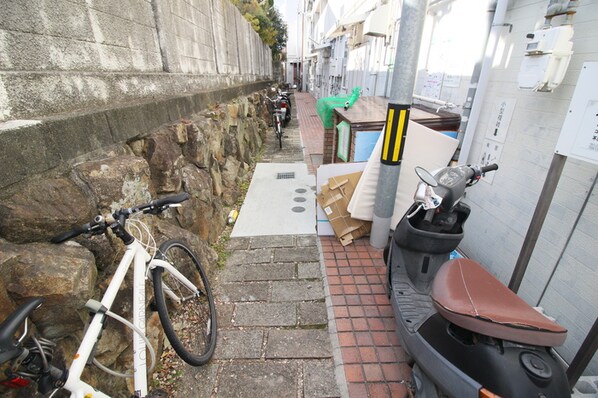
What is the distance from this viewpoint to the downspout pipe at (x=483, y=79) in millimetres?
2743

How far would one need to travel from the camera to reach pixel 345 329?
99.7 inches

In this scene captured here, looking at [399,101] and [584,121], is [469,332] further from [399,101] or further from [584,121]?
[399,101]

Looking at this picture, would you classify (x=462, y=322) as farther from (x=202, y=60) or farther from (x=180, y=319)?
(x=202, y=60)

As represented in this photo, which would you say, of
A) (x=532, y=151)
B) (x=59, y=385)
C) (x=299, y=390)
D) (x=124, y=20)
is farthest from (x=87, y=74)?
(x=532, y=151)

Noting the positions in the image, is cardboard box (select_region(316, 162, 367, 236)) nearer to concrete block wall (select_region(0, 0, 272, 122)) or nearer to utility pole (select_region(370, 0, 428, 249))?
utility pole (select_region(370, 0, 428, 249))

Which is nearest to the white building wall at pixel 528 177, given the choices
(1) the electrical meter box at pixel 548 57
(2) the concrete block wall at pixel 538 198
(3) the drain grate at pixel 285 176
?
(2) the concrete block wall at pixel 538 198

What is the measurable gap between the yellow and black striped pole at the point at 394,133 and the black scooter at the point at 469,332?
2.29 ft

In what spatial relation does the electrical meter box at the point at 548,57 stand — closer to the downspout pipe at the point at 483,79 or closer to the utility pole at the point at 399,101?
the downspout pipe at the point at 483,79

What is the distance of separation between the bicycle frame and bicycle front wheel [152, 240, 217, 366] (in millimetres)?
315

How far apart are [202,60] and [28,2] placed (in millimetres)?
3465

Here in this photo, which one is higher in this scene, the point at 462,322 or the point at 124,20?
the point at 124,20

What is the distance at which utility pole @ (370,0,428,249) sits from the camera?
2.69 m

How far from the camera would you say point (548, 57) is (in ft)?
6.53

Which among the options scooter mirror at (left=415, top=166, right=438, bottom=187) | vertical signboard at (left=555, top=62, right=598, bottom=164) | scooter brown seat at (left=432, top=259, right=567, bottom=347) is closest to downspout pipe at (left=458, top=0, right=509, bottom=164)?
scooter mirror at (left=415, top=166, right=438, bottom=187)
